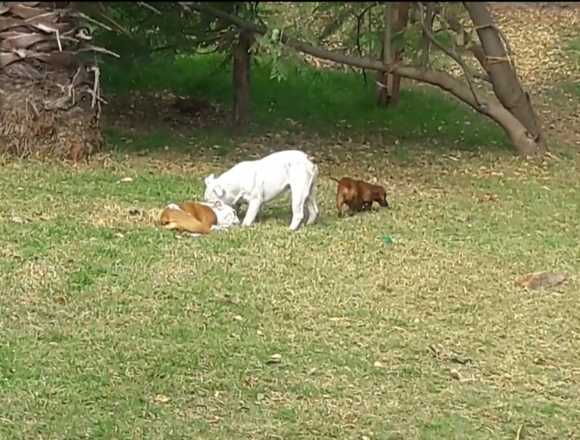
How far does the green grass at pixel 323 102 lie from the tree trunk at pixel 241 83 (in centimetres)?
20

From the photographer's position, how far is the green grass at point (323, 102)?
10.3 meters

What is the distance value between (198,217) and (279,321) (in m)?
1.50

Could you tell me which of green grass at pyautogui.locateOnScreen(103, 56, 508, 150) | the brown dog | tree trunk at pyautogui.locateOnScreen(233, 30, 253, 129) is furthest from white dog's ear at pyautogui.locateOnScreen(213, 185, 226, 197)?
green grass at pyautogui.locateOnScreen(103, 56, 508, 150)

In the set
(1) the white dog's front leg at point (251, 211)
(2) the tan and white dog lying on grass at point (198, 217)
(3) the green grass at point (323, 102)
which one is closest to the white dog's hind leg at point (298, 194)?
(1) the white dog's front leg at point (251, 211)

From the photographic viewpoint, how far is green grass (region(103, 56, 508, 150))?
1026cm

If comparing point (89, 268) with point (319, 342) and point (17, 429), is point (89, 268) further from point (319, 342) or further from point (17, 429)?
point (17, 429)

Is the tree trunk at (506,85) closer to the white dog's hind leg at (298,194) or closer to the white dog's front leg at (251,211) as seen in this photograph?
the white dog's hind leg at (298,194)

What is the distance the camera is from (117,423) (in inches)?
141

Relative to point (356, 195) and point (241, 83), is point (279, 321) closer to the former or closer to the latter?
point (356, 195)

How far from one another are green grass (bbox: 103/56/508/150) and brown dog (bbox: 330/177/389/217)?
10.6 feet

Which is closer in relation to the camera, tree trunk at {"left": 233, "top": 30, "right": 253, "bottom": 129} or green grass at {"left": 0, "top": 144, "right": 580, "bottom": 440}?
green grass at {"left": 0, "top": 144, "right": 580, "bottom": 440}

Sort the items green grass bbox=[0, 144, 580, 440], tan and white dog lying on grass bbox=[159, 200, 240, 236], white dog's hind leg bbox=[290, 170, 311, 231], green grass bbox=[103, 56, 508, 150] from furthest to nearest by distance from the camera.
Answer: green grass bbox=[103, 56, 508, 150] < white dog's hind leg bbox=[290, 170, 311, 231] < tan and white dog lying on grass bbox=[159, 200, 240, 236] < green grass bbox=[0, 144, 580, 440]

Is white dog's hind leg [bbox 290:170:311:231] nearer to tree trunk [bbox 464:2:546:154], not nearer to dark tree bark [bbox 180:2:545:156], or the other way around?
dark tree bark [bbox 180:2:545:156]

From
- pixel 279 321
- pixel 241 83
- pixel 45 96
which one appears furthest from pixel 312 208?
pixel 241 83
